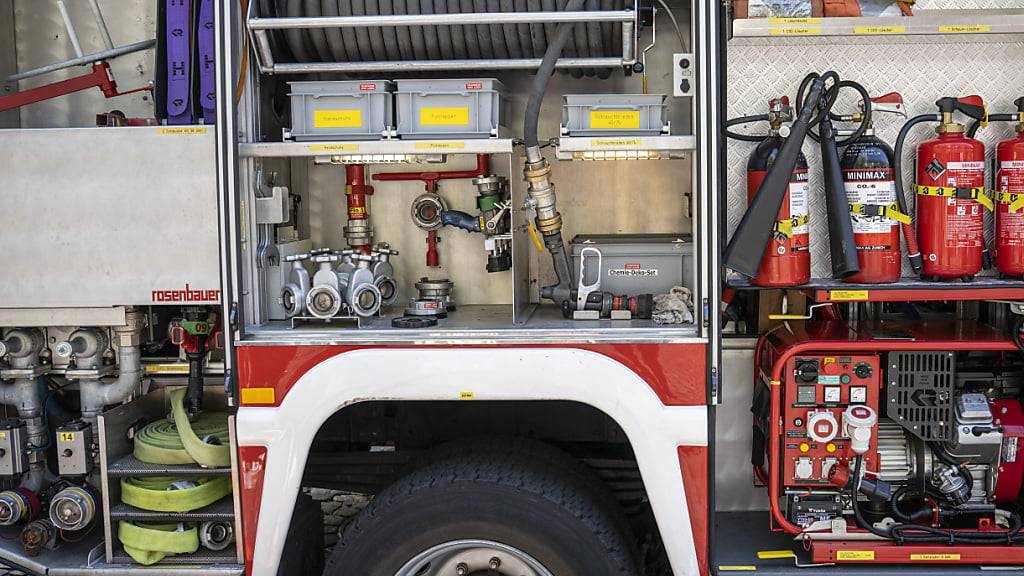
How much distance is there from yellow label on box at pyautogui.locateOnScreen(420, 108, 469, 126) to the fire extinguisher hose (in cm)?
143

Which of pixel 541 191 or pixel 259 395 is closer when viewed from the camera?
pixel 259 395

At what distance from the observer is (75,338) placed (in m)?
3.08

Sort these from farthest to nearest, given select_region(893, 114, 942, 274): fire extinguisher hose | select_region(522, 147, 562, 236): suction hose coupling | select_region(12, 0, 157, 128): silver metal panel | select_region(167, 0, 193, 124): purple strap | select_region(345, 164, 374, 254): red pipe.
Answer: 1. select_region(12, 0, 157, 128): silver metal panel
2. select_region(345, 164, 374, 254): red pipe
3. select_region(167, 0, 193, 124): purple strap
4. select_region(522, 147, 562, 236): suction hose coupling
5. select_region(893, 114, 942, 274): fire extinguisher hose

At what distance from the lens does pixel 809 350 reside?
9.46 ft

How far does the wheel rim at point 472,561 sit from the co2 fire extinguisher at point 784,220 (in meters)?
1.17

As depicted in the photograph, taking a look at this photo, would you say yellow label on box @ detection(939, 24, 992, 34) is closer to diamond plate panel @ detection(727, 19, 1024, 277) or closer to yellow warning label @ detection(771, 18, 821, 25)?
diamond plate panel @ detection(727, 19, 1024, 277)

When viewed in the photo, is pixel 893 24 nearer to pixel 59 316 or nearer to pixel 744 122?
pixel 744 122

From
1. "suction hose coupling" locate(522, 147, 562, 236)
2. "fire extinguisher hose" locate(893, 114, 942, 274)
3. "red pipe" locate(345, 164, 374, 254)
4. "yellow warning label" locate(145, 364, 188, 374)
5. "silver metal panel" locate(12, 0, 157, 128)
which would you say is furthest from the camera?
"silver metal panel" locate(12, 0, 157, 128)

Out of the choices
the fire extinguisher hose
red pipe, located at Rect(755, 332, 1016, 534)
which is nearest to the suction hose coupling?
red pipe, located at Rect(755, 332, 1016, 534)

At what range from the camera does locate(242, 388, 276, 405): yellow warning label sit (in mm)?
2801

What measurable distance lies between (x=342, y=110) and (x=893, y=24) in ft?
5.99

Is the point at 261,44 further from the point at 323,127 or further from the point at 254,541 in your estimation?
the point at 254,541

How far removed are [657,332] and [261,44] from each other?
166 cm

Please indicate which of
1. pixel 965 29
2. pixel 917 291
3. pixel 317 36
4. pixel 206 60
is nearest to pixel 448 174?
pixel 317 36
